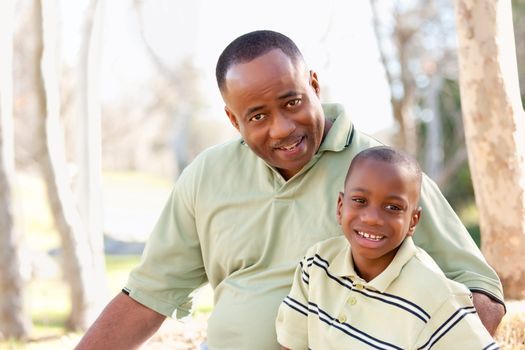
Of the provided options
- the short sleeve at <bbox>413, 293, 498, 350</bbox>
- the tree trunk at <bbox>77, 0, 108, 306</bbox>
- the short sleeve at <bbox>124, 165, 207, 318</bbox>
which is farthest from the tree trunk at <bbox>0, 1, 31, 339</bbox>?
the short sleeve at <bbox>413, 293, 498, 350</bbox>

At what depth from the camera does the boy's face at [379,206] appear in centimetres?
229

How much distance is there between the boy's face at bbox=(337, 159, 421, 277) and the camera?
2295 mm

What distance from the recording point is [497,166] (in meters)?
4.79

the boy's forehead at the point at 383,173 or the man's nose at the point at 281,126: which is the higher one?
the man's nose at the point at 281,126

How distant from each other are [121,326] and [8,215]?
474cm

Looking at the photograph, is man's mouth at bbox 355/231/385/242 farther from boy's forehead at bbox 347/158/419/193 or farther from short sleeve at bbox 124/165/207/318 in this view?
short sleeve at bbox 124/165/207/318

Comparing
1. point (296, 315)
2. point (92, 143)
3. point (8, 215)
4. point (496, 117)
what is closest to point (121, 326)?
point (296, 315)

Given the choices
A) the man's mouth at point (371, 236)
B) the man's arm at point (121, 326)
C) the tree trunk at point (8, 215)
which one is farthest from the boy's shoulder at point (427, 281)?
the tree trunk at point (8, 215)

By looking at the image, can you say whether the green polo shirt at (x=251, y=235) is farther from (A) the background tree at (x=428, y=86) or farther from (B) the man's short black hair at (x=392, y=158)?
(A) the background tree at (x=428, y=86)

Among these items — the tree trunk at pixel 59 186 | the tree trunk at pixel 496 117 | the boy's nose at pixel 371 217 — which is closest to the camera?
the boy's nose at pixel 371 217

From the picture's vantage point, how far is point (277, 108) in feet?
8.50

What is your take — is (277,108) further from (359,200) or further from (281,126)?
(359,200)

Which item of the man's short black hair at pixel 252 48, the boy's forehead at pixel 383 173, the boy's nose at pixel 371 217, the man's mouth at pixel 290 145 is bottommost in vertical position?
the boy's nose at pixel 371 217

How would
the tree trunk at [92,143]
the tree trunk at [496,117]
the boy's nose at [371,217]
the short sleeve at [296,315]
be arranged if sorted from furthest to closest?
the tree trunk at [92,143], the tree trunk at [496,117], the short sleeve at [296,315], the boy's nose at [371,217]
